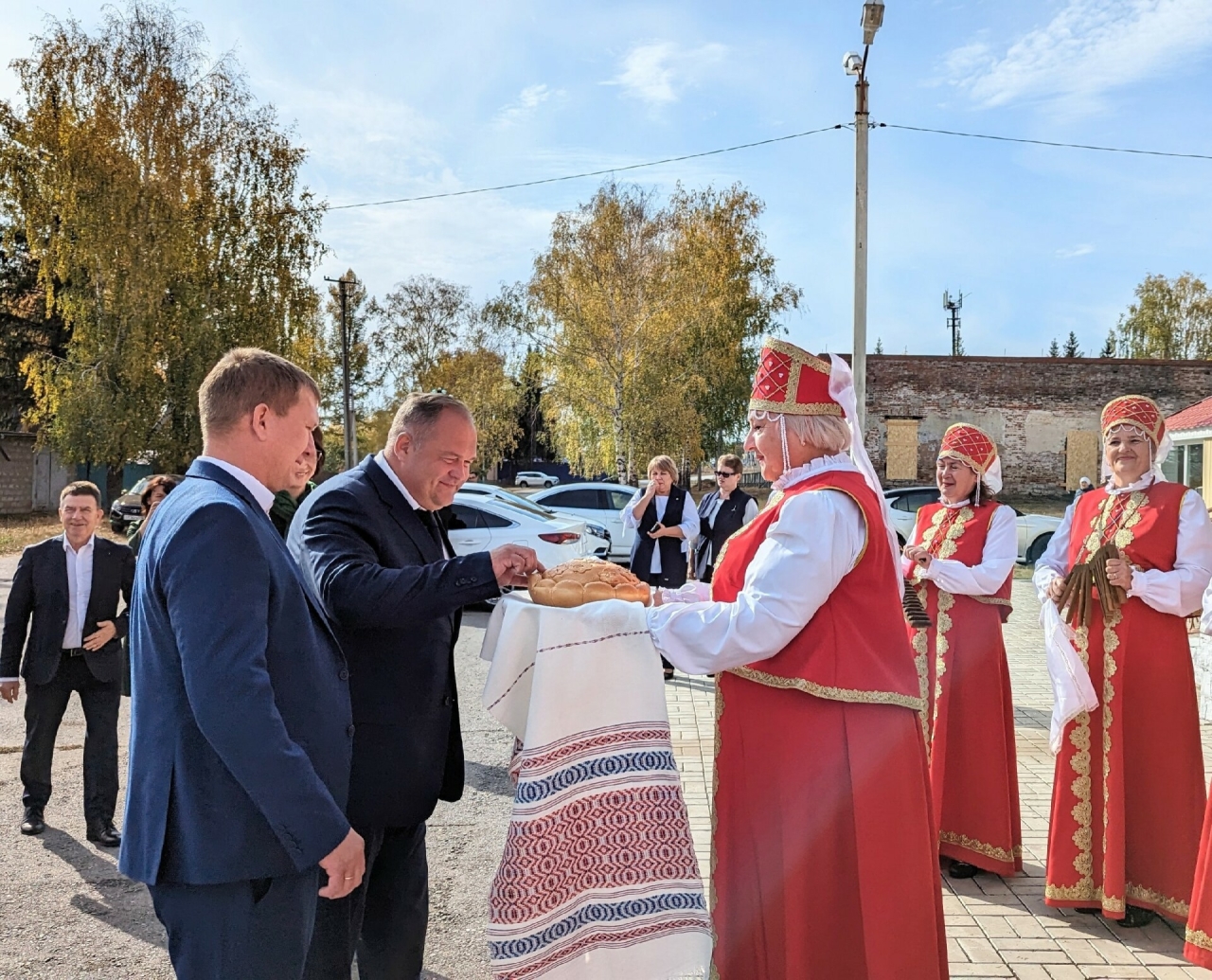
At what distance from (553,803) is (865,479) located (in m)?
1.35

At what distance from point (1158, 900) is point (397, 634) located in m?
3.55

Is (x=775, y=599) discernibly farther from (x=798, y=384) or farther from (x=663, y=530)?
(x=663, y=530)

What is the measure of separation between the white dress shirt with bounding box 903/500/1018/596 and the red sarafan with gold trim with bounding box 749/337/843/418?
218cm

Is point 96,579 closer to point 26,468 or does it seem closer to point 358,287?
point 26,468

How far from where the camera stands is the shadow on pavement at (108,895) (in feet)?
14.0

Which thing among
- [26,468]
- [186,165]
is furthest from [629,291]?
[26,468]

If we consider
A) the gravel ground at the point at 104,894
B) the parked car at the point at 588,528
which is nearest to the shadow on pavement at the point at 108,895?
the gravel ground at the point at 104,894

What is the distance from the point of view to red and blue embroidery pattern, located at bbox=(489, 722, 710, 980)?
2.68 m

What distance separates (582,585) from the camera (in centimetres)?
288

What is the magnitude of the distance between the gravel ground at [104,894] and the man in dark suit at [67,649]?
288 millimetres

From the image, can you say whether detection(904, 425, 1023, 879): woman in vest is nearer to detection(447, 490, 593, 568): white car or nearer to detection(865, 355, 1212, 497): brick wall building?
detection(447, 490, 593, 568): white car

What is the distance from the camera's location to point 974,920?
14.0ft

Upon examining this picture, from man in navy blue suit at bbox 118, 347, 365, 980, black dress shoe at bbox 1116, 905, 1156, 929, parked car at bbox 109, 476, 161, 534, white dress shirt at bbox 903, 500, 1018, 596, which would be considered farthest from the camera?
parked car at bbox 109, 476, 161, 534

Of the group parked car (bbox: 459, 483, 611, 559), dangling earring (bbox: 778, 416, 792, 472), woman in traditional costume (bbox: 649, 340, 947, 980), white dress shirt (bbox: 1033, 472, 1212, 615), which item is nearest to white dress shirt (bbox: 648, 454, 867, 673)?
woman in traditional costume (bbox: 649, 340, 947, 980)
